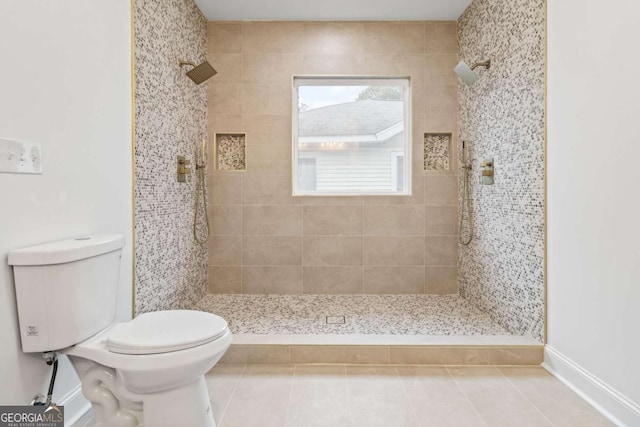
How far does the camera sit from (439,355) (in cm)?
214

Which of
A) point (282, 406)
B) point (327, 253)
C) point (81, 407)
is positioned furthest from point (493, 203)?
point (81, 407)

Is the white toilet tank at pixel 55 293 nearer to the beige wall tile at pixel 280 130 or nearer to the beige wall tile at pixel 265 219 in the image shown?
the beige wall tile at pixel 265 219

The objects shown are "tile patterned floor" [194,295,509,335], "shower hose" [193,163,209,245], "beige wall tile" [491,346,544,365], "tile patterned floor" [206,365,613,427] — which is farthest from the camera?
"shower hose" [193,163,209,245]

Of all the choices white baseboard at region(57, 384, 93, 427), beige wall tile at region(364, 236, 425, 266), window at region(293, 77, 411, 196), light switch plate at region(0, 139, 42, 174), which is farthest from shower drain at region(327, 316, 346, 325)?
light switch plate at region(0, 139, 42, 174)

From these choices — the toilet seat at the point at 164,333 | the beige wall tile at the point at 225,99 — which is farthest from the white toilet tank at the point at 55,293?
the beige wall tile at the point at 225,99

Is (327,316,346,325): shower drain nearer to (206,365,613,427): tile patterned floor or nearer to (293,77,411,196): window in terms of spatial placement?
(206,365,613,427): tile patterned floor

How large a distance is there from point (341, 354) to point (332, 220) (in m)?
1.35

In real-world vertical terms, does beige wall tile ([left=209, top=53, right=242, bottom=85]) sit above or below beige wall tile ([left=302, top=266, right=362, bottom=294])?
above

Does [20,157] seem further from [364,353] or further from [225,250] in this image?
[225,250]

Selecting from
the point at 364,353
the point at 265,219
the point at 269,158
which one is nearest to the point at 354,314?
the point at 364,353

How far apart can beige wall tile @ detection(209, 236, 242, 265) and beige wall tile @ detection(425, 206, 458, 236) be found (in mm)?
1683

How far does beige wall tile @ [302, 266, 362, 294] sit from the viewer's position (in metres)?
3.28

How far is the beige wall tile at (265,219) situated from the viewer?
3244mm

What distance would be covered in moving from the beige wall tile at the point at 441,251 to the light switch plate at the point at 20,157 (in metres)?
2.78
